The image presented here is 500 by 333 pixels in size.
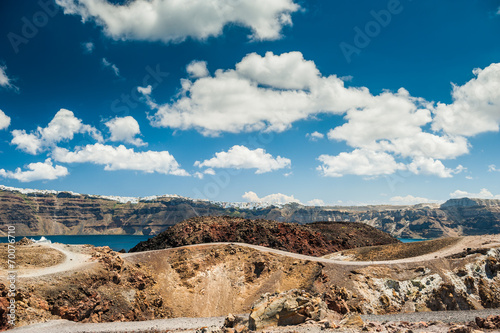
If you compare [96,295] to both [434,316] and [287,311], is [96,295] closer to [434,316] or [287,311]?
[287,311]

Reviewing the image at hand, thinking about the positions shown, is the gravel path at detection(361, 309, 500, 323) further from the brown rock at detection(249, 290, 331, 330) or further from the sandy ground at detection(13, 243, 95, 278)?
the sandy ground at detection(13, 243, 95, 278)

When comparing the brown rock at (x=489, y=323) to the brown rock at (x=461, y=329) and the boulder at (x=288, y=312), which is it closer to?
the brown rock at (x=461, y=329)

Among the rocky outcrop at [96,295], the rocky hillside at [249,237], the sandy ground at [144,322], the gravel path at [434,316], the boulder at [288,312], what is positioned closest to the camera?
the boulder at [288,312]

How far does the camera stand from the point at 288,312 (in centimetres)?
2355

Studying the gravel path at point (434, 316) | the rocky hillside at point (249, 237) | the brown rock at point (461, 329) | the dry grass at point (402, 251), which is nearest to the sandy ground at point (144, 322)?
the gravel path at point (434, 316)

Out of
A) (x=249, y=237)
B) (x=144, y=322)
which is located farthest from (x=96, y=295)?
(x=249, y=237)

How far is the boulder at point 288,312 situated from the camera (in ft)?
76.6

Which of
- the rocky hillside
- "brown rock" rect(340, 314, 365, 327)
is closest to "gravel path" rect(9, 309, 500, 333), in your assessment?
"brown rock" rect(340, 314, 365, 327)

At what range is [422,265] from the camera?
4634cm

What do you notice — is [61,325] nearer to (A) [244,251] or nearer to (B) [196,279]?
(B) [196,279]

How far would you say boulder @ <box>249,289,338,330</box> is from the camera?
2336 cm

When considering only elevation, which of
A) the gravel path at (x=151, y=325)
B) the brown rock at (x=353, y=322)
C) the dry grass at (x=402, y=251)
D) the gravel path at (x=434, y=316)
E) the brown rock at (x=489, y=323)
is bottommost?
the gravel path at (x=434, y=316)

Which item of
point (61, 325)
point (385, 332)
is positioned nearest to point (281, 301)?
point (385, 332)

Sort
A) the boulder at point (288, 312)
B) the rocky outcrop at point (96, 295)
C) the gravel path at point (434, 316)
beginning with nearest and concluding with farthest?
the boulder at point (288, 312)
the gravel path at point (434, 316)
the rocky outcrop at point (96, 295)
